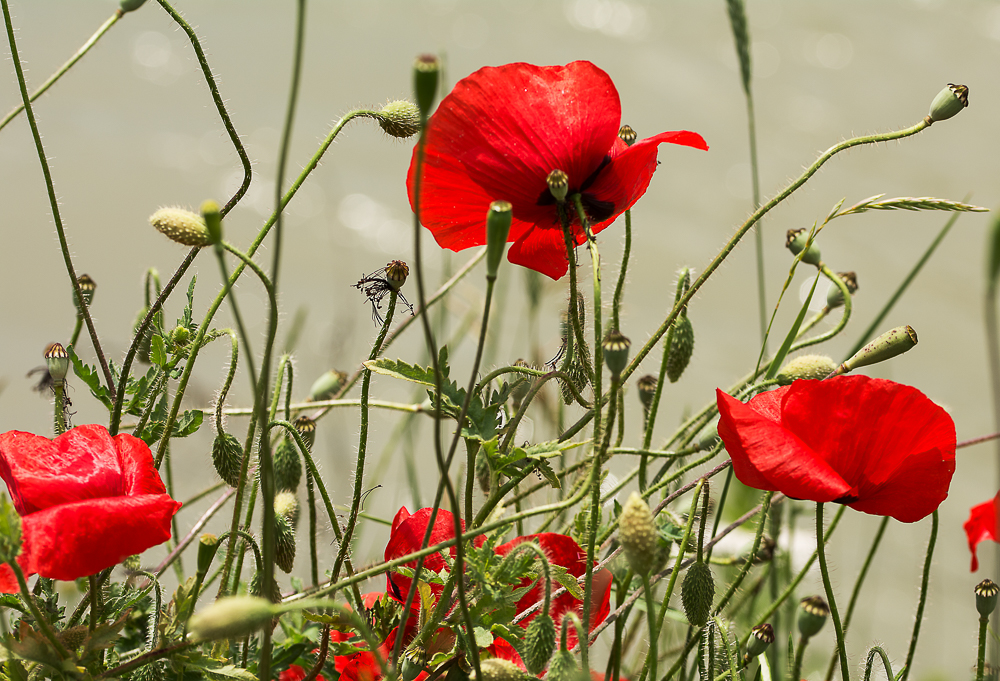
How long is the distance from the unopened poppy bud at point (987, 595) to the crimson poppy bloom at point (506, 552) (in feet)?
0.77

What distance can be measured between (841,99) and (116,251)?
2.45 metres

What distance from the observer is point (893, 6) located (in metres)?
3.85

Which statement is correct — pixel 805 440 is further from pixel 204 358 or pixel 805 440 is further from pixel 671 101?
pixel 671 101

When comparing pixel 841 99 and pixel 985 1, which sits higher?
pixel 985 1

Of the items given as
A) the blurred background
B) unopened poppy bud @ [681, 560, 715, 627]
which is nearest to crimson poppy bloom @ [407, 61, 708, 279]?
unopened poppy bud @ [681, 560, 715, 627]

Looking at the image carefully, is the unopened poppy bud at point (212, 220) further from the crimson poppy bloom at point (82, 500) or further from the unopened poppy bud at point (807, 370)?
the unopened poppy bud at point (807, 370)

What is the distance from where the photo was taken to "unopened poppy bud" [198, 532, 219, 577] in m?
0.47

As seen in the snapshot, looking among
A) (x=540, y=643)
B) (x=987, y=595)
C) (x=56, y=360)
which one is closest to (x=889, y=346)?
(x=987, y=595)

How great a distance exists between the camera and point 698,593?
536mm

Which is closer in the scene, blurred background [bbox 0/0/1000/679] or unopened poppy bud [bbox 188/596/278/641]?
unopened poppy bud [bbox 188/596/278/641]

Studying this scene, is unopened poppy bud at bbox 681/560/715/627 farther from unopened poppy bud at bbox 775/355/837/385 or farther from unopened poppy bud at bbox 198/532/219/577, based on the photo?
unopened poppy bud at bbox 198/532/219/577

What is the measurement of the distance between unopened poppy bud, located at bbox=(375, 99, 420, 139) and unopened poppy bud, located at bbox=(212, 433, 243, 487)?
0.21m

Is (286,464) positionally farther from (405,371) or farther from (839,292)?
(839,292)

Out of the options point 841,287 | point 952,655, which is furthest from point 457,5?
point 841,287
